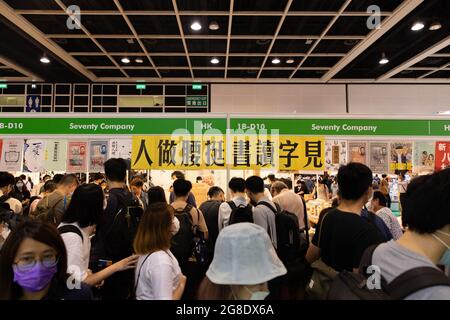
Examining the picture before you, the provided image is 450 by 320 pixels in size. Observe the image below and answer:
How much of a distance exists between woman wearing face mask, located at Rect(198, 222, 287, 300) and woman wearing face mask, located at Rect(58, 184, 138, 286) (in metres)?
0.85

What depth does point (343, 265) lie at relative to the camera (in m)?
1.90

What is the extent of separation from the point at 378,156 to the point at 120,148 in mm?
2947

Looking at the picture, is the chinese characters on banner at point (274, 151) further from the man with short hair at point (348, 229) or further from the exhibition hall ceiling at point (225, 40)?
the exhibition hall ceiling at point (225, 40)

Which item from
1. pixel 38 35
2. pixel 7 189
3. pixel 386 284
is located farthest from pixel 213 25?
pixel 386 284

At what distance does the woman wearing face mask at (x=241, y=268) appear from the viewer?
4.41 feet

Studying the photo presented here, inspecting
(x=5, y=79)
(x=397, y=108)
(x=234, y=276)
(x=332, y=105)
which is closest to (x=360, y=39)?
(x=332, y=105)

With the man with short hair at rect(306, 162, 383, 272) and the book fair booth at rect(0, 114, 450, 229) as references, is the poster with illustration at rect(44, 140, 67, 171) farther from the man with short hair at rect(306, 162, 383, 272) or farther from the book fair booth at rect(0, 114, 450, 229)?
the man with short hair at rect(306, 162, 383, 272)

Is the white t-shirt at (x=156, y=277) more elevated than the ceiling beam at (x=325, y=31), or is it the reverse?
the ceiling beam at (x=325, y=31)

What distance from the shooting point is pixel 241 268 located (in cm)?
135

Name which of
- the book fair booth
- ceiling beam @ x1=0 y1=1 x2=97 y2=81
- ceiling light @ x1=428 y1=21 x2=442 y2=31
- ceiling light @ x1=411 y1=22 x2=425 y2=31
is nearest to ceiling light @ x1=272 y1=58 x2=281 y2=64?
ceiling light @ x1=411 y1=22 x2=425 y2=31

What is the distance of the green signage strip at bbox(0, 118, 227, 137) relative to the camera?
3.71 metres

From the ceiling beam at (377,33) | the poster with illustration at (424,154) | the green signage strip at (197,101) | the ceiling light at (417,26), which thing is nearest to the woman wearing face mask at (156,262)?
the poster with illustration at (424,154)

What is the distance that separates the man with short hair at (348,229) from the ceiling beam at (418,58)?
25.3ft

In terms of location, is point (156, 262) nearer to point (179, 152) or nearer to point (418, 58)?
point (179, 152)
